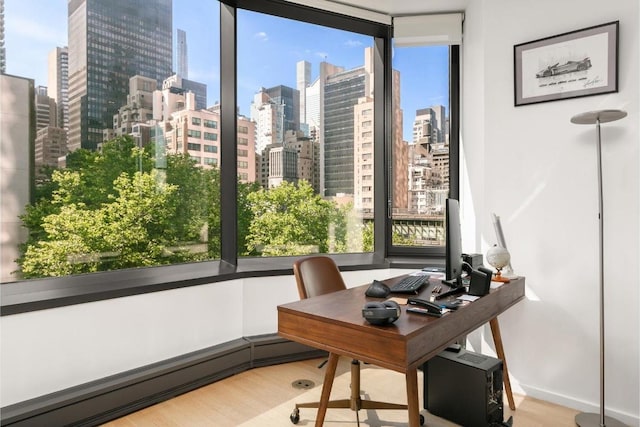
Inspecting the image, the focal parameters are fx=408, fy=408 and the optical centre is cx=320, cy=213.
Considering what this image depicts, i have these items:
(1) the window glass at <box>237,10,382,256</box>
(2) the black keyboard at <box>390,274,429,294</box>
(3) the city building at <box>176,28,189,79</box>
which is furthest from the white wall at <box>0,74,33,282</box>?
(2) the black keyboard at <box>390,274,429,294</box>

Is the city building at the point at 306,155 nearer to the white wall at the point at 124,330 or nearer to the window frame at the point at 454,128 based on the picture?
the white wall at the point at 124,330

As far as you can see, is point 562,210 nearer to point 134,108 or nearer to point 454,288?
point 454,288

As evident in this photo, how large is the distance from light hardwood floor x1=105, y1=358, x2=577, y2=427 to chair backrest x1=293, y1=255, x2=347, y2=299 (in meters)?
0.71

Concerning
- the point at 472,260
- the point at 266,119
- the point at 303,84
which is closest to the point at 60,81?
the point at 266,119

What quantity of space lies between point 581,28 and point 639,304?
1642mm

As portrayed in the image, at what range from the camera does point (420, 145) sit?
3613mm

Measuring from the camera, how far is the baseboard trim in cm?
202

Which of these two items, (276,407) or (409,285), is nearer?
(409,285)

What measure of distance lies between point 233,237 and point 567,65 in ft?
8.33

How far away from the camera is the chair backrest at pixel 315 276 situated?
2287 mm

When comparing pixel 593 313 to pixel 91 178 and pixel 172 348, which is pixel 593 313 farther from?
pixel 91 178

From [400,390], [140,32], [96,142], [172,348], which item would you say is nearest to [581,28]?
[400,390]

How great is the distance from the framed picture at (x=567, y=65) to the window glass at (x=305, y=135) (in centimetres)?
131
